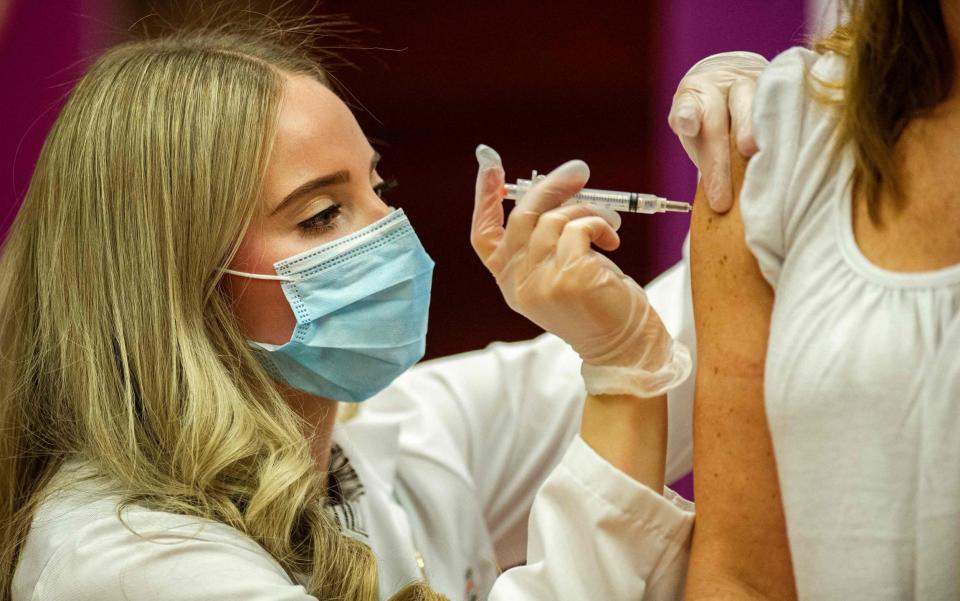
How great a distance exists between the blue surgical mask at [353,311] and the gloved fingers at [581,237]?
0.47 metres

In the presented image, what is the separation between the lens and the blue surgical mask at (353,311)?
66.4 inches

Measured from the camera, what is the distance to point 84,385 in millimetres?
1633

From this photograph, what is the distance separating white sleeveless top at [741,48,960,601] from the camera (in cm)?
100

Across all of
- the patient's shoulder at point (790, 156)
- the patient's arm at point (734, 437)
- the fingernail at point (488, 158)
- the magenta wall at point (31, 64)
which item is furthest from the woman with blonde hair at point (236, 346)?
the magenta wall at point (31, 64)

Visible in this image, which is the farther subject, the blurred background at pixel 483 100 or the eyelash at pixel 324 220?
the blurred background at pixel 483 100

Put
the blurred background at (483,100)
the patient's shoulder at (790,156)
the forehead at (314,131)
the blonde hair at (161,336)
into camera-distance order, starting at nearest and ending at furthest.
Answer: the patient's shoulder at (790,156) < the blonde hair at (161,336) < the forehead at (314,131) < the blurred background at (483,100)

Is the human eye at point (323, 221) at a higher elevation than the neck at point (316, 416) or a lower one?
higher

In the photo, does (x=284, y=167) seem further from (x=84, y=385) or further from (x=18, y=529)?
(x=18, y=529)

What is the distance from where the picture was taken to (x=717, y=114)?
1.29 m

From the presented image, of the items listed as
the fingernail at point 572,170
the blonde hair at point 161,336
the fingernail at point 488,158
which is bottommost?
the blonde hair at point 161,336

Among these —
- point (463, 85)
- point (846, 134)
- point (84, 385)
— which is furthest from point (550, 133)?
point (846, 134)

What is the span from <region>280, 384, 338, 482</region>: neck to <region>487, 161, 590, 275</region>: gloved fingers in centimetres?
56

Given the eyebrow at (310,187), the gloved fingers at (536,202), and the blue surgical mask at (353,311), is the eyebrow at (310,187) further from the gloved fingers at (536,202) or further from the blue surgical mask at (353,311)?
the gloved fingers at (536,202)

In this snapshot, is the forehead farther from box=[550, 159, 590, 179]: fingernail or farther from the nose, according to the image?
box=[550, 159, 590, 179]: fingernail
